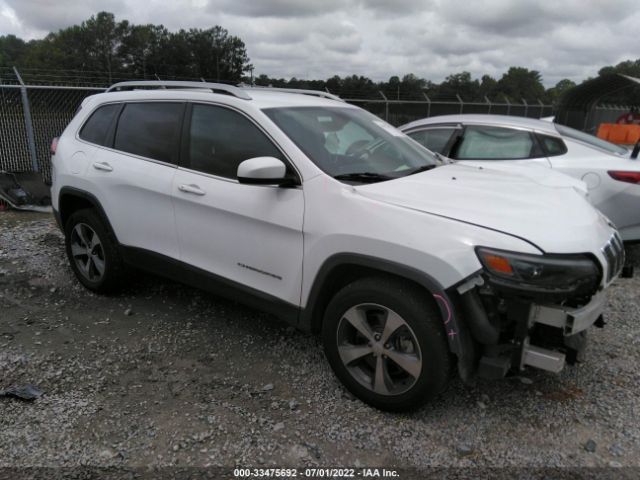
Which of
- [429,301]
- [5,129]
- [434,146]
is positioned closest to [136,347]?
[429,301]

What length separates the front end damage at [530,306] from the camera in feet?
7.91

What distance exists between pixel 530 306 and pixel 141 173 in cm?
288

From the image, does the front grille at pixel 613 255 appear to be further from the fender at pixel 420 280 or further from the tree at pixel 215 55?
the tree at pixel 215 55

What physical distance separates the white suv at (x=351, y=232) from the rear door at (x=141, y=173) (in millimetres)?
13

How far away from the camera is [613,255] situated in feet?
9.08

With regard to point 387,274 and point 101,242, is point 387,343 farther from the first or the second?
point 101,242

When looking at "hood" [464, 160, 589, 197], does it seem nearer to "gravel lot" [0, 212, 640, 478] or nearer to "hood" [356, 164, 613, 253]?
"hood" [356, 164, 613, 253]

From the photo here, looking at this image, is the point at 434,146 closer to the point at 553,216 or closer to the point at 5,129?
the point at 553,216

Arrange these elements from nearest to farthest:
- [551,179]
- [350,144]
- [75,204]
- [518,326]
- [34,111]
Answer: [518,326] < [350,144] < [551,179] < [75,204] < [34,111]

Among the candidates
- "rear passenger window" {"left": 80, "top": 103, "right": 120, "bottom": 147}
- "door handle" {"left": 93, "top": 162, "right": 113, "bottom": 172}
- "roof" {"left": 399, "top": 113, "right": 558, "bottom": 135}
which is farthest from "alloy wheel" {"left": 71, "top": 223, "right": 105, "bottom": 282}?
"roof" {"left": 399, "top": 113, "right": 558, "bottom": 135}

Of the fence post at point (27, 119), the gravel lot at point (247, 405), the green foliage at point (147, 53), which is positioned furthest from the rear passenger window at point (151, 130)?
the green foliage at point (147, 53)

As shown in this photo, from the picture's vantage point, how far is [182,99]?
12.4 ft

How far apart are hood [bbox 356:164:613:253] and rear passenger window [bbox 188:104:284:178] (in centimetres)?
80

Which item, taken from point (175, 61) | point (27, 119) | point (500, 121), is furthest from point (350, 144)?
point (175, 61)
